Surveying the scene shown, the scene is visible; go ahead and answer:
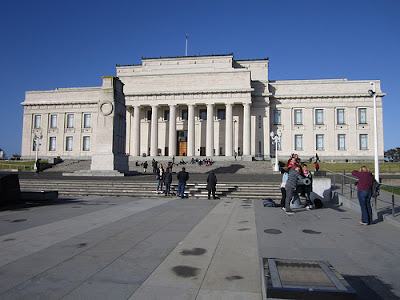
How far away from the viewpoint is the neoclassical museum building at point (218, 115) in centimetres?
4934

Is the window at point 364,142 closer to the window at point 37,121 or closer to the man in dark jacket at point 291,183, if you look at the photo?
the man in dark jacket at point 291,183

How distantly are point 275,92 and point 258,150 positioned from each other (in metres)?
11.4

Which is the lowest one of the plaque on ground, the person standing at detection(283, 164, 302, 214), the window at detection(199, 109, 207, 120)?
the plaque on ground

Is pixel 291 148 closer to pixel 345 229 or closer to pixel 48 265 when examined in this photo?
pixel 345 229

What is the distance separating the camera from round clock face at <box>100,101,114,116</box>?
25.2 m

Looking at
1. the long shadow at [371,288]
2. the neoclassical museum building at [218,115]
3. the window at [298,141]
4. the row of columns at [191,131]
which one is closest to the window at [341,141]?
the neoclassical museum building at [218,115]

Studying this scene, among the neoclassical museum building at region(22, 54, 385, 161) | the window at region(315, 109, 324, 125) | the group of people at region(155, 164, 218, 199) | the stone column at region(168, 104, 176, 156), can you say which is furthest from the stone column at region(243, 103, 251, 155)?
the group of people at region(155, 164, 218, 199)

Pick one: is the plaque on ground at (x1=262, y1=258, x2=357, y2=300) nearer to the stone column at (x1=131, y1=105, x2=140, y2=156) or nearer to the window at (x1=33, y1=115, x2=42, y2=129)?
the stone column at (x1=131, y1=105, x2=140, y2=156)

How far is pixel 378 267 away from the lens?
482 cm

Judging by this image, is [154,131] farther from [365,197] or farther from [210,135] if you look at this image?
[365,197]

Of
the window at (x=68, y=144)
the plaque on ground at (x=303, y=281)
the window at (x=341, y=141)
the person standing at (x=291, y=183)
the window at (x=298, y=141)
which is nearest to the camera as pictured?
the plaque on ground at (x=303, y=281)

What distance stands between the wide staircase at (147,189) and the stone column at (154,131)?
1234 inches

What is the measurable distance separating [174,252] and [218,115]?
4940 centimetres

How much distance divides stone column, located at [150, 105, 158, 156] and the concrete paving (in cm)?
4031
